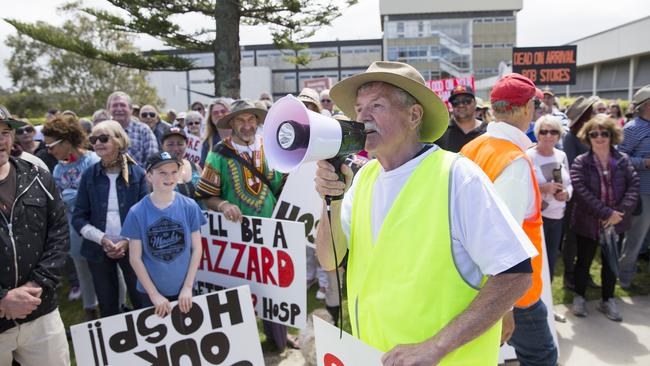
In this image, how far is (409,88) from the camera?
1.47 metres

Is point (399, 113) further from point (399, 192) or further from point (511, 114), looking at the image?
point (511, 114)

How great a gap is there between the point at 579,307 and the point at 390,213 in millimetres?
3480

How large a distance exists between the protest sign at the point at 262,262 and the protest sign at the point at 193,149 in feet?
7.97

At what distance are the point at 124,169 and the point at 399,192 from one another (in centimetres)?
268

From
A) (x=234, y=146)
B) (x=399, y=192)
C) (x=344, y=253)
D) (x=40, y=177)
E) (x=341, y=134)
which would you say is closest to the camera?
(x=341, y=134)

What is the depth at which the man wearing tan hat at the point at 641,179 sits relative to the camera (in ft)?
14.8

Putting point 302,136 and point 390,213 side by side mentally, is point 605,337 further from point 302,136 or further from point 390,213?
point 302,136

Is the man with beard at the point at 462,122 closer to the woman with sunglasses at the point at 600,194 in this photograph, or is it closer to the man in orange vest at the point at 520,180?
the woman with sunglasses at the point at 600,194

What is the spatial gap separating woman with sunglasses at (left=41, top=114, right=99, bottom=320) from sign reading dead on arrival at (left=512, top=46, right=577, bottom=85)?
28.9ft

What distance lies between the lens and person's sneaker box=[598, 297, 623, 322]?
390 centimetres

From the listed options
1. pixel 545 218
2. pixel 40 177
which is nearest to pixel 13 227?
pixel 40 177

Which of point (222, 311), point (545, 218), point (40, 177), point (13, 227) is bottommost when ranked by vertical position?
point (222, 311)

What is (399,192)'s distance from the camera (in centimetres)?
147

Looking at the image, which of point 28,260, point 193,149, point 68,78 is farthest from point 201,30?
point 68,78
